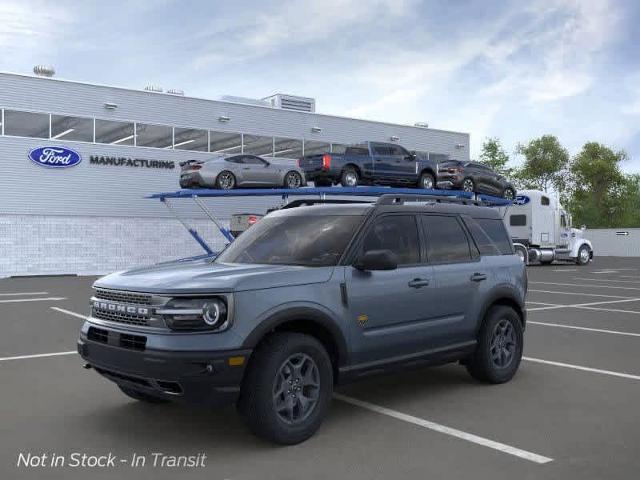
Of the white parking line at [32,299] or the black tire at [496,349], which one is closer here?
the black tire at [496,349]

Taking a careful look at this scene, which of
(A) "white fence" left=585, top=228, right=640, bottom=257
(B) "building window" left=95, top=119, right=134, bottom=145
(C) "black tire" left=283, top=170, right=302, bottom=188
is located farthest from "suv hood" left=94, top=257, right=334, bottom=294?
(A) "white fence" left=585, top=228, right=640, bottom=257

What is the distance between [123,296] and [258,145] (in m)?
29.5

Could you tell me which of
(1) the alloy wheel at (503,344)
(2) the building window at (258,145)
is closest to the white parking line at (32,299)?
(1) the alloy wheel at (503,344)

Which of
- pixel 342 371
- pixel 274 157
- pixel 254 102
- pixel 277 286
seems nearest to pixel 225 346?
pixel 277 286

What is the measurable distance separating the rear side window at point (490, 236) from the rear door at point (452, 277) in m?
0.19

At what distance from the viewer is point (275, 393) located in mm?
4777

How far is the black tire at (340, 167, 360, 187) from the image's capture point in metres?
23.6

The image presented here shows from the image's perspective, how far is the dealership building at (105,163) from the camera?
28.0 metres

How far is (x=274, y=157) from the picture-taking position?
113 feet

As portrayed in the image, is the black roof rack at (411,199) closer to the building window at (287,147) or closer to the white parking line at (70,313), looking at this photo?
the white parking line at (70,313)

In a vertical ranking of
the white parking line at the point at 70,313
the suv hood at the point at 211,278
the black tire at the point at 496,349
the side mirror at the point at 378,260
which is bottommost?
the white parking line at the point at 70,313

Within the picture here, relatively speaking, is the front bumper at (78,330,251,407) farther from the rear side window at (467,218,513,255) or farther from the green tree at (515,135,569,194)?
the green tree at (515,135,569,194)

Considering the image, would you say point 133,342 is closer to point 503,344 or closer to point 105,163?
point 503,344

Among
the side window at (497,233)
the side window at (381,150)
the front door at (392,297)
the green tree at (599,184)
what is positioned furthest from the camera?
the green tree at (599,184)
